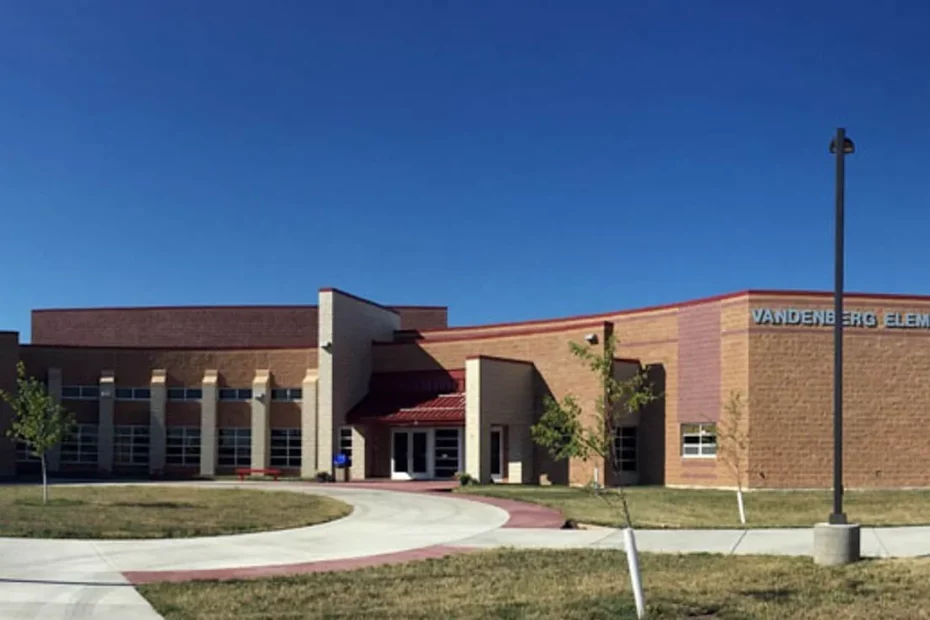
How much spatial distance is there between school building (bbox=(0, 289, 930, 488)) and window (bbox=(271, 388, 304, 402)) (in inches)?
4.3

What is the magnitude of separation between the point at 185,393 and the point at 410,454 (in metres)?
12.1

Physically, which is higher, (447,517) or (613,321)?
(613,321)

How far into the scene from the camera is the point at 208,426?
155 feet

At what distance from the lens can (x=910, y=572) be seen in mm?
12461

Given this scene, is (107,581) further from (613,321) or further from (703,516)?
(613,321)

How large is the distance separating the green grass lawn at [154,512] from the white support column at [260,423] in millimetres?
12479

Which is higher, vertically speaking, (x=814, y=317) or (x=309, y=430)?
(x=814, y=317)

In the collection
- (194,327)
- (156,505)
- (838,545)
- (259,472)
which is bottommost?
(259,472)

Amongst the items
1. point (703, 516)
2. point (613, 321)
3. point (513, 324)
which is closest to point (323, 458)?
point (513, 324)

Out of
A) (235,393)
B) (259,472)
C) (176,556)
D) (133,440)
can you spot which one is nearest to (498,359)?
(259,472)

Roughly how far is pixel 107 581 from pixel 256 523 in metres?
8.17

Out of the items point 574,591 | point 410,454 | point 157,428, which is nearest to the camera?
point 574,591

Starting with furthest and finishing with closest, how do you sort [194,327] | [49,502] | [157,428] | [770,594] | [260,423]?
1. [194,327]
2. [157,428]
3. [260,423]
4. [49,502]
5. [770,594]

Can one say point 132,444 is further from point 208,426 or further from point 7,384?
point 7,384
